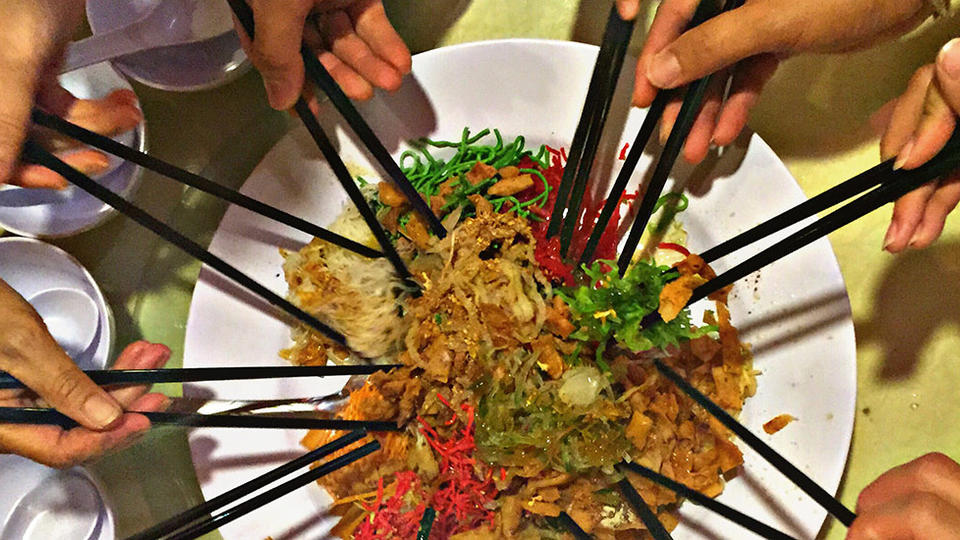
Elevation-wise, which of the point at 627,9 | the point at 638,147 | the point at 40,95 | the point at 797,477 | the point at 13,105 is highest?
the point at 40,95

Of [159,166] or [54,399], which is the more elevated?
[159,166]

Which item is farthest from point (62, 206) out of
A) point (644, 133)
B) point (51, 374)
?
point (644, 133)

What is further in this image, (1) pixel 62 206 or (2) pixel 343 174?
(1) pixel 62 206

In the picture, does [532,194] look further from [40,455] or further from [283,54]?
[40,455]

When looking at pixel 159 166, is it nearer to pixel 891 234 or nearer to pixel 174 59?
pixel 174 59

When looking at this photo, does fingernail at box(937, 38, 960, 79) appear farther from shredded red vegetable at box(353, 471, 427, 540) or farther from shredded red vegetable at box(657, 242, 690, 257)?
shredded red vegetable at box(353, 471, 427, 540)

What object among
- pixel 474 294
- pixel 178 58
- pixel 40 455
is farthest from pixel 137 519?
pixel 178 58

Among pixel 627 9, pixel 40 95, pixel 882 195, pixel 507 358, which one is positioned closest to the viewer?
pixel 882 195

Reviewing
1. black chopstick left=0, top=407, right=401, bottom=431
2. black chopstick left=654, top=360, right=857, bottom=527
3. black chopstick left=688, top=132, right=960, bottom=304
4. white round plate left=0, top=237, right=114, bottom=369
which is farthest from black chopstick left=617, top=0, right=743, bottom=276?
white round plate left=0, top=237, right=114, bottom=369

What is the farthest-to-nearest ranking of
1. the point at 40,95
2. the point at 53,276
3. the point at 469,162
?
1. the point at 53,276
2. the point at 469,162
3. the point at 40,95
